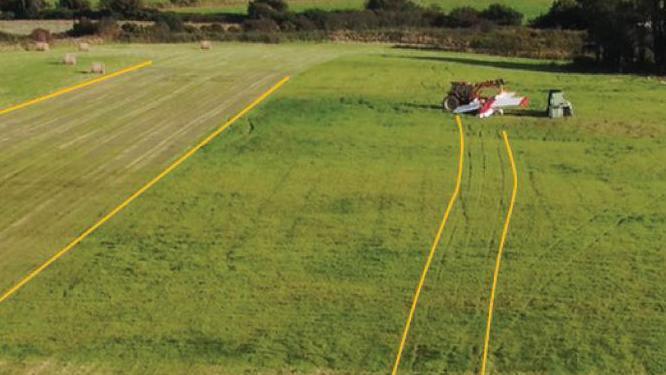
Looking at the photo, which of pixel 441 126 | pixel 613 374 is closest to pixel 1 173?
pixel 441 126

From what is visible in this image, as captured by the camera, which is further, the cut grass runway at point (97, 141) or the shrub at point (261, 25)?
the shrub at point (261, 25)

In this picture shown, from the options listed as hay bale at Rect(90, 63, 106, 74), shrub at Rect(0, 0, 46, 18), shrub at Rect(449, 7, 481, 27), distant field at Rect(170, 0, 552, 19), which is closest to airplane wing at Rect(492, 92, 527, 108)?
hay bale at Rect(90, 63, 106, 74)

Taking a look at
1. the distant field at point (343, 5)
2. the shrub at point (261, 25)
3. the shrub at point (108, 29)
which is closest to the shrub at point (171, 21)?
the shrub at point (108, 29)

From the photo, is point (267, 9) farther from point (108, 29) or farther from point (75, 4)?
point (75, 4)

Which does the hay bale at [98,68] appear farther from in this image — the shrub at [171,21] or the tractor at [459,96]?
the shrub at [171,21]

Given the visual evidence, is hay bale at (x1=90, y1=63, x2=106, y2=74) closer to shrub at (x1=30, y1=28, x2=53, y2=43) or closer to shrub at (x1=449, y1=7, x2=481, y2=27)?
shrub at (x1=30, y1=28, x2=53, y2=43)

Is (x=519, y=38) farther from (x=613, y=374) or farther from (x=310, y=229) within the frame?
(x=613, y=374)
